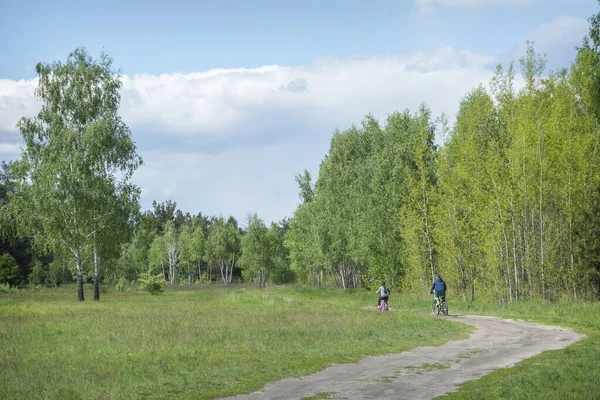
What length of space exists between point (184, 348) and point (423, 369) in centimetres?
815

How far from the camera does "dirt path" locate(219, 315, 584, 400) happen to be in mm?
13383

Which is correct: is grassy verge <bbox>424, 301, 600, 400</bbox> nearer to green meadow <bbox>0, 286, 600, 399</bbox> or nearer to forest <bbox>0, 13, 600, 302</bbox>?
green meadow <bbox>0, 286, 600, 399</bbox>

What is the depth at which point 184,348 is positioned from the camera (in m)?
20.3

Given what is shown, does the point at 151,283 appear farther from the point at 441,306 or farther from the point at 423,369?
the point at 423,369

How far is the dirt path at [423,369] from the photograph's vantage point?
13383 millimetres

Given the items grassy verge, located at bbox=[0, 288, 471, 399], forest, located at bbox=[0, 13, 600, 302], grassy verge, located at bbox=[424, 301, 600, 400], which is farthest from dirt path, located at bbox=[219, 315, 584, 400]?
forest, located at bbox=[0, 13, 600, 302]

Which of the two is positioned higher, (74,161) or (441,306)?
(74,161)

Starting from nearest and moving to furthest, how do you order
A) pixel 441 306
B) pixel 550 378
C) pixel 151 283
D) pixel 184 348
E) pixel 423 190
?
pixel 550 378 → pixel 184 348 → pixel 441 306 → pixel 423 190 → pixel 151 283

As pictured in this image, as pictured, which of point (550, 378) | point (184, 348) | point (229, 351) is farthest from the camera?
point (184, 348)

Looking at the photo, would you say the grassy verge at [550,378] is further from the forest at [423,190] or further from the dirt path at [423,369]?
the forest at [423,190]

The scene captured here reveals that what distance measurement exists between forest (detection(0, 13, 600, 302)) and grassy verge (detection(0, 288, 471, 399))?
10772mm

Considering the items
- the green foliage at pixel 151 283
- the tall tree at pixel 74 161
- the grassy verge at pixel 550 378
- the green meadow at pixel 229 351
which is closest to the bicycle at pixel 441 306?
the green meadow at pixel 229 351

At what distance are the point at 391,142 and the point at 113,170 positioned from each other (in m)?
23.8

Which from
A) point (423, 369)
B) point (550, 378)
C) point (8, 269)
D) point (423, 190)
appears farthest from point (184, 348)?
point (8, 269)
